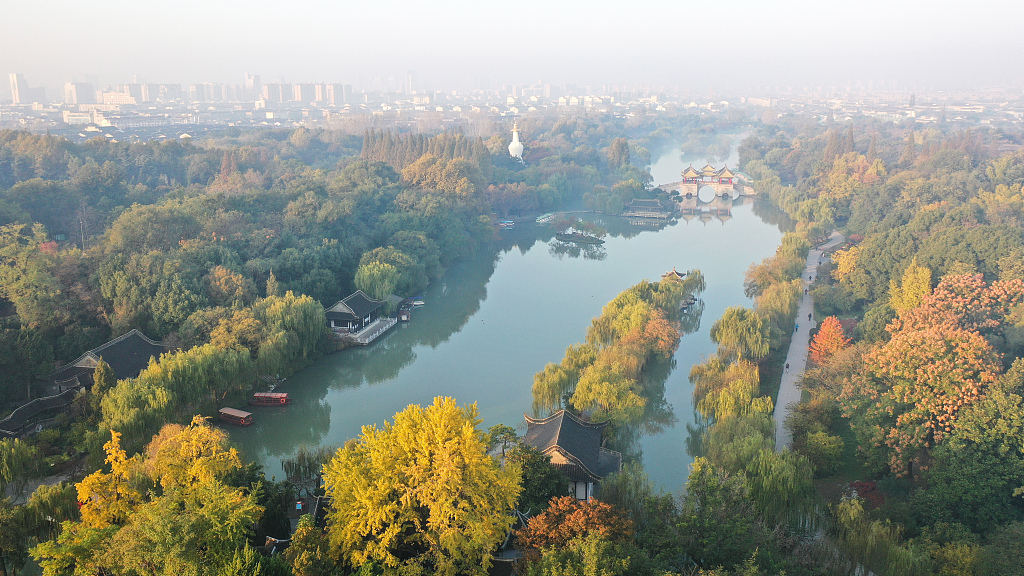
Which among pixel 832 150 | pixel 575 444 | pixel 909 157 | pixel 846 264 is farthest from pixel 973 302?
pixel 832 150

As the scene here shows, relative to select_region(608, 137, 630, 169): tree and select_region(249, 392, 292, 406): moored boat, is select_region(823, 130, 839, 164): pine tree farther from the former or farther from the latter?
select_region(249, 392, 292, 406): moored boat

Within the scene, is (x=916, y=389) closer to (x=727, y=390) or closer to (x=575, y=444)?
(x=727, y=390)

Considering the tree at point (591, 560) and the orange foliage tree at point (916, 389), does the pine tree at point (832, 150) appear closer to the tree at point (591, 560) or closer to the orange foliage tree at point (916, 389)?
the orange foliage tree at point (916, 389)

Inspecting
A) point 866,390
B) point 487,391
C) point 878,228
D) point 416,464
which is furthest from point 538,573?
point 878,228

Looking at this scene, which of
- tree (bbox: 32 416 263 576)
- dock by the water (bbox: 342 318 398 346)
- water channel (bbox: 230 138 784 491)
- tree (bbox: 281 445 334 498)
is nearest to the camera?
tree (bbox: 32 416 263 576)

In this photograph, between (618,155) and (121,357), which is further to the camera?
(618,155)

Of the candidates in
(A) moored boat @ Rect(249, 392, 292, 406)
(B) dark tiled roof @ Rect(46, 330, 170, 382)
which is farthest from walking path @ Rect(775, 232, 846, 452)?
(B) dark tiled roof @ Rect(46, 330, 170, 382)

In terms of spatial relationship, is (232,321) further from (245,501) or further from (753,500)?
(753,500)
